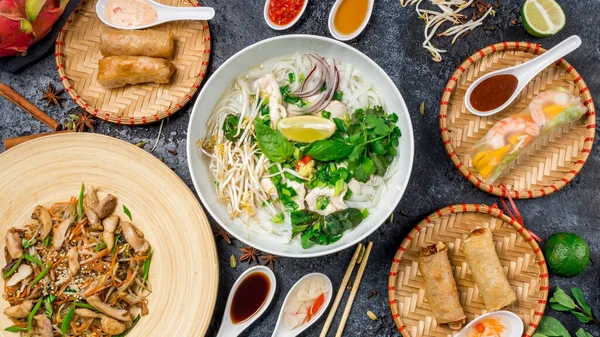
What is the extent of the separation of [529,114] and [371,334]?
1.76 meters

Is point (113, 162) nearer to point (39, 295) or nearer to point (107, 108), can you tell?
point (107, 108)

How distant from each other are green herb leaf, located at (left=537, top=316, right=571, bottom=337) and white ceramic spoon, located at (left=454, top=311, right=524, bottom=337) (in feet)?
0.77

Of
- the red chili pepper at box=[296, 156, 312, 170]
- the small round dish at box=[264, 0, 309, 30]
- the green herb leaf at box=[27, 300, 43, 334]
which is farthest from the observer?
the small round dish at box=[264, 0, 309, 30]

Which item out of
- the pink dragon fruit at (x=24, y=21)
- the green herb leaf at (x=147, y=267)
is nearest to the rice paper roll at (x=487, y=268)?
the green herb leaf at (x=147, y=267)

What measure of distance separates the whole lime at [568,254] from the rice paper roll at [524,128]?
1.94 feet

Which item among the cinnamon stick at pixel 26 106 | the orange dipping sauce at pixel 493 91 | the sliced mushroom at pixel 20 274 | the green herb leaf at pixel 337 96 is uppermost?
the orange dipping sauce at pixel 493 91

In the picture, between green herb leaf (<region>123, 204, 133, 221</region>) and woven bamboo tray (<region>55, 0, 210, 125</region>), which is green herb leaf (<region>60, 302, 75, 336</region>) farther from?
woven bamboo tray (<region>55, 0, 210, 125</region>)

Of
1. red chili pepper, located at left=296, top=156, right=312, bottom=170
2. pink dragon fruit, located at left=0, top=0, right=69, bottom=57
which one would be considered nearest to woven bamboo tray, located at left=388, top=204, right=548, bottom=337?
red chili pepper, located at left=296, top=156, right=312, bottom=170

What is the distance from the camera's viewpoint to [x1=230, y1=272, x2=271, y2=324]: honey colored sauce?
10.6 ft

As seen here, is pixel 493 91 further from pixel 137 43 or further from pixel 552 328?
pixel 137 43

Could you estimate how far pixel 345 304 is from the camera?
11.0 feet

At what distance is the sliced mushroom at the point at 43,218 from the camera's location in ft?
9.91

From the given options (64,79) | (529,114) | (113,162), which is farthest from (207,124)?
(529,114)

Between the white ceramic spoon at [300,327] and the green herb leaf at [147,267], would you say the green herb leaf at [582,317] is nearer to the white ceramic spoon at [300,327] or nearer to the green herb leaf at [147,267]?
the white ceramic spoon at [300,327]
